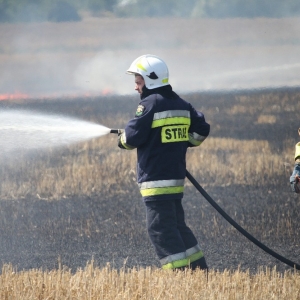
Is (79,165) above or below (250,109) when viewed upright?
below

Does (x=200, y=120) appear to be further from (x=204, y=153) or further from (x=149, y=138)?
(x=204, y=153)

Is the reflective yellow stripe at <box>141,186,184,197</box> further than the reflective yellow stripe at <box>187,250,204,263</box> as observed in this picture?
No

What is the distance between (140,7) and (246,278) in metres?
11.8

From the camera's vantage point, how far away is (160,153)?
5996 millimetres

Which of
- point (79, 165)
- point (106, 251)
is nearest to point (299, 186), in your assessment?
point (106, 251)

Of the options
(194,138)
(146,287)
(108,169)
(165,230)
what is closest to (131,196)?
(108,169)

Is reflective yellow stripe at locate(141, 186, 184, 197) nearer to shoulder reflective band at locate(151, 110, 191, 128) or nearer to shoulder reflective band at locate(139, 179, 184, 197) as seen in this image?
shoulder reflective band at locate(139, 179, 184, 197)

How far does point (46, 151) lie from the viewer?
1248cm

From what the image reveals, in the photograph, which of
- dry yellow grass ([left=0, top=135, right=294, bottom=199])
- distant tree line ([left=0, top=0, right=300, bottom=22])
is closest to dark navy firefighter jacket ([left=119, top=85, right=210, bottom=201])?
dry yellow grass ([left=0, top=135, right=294, bottom=199])

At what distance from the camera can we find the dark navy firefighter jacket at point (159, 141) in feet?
19.4

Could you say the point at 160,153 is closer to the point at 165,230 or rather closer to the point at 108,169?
the point at 165,230

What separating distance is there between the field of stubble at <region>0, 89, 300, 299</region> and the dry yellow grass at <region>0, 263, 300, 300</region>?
0.33m

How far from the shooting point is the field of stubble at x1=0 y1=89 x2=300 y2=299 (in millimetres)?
7422

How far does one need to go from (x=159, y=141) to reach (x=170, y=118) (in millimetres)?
192
